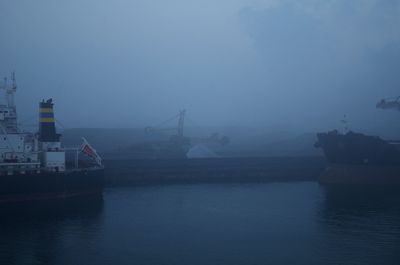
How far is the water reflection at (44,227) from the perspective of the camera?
763 centimetres

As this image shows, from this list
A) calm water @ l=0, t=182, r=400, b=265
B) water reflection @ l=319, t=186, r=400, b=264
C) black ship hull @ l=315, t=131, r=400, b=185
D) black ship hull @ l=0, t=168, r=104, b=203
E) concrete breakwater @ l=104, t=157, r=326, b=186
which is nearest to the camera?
calm water @ l=0, t=182, r=400, b=265

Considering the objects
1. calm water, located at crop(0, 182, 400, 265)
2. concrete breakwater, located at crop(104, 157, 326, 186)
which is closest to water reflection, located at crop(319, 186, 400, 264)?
calm water, located at crop(0, 182, 400, 265)

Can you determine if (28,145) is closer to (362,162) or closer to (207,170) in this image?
(207,170)

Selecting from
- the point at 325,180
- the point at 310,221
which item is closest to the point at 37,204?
the point at 310,221

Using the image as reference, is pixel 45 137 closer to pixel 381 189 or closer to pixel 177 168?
pixel 177 168

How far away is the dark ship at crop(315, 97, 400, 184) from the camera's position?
53.4ft

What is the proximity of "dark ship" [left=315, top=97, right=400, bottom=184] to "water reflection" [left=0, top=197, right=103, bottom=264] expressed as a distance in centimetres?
882

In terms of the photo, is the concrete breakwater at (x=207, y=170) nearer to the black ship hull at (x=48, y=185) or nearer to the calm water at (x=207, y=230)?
the calm water at (x=207, y=230)

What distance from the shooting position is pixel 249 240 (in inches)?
330

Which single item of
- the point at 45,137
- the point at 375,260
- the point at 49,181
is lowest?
the point at 375,260

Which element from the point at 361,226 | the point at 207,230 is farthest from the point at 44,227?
the point at 361,226

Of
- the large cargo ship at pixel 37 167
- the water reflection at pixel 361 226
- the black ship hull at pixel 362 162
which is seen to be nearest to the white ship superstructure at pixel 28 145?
the large cargo ship at pixel 37 167

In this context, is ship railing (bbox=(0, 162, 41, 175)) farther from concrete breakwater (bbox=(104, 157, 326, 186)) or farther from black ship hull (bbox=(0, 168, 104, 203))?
concrete breakwater (bbox=(104, 157, 326, 186))

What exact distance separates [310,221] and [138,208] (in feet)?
13.6
